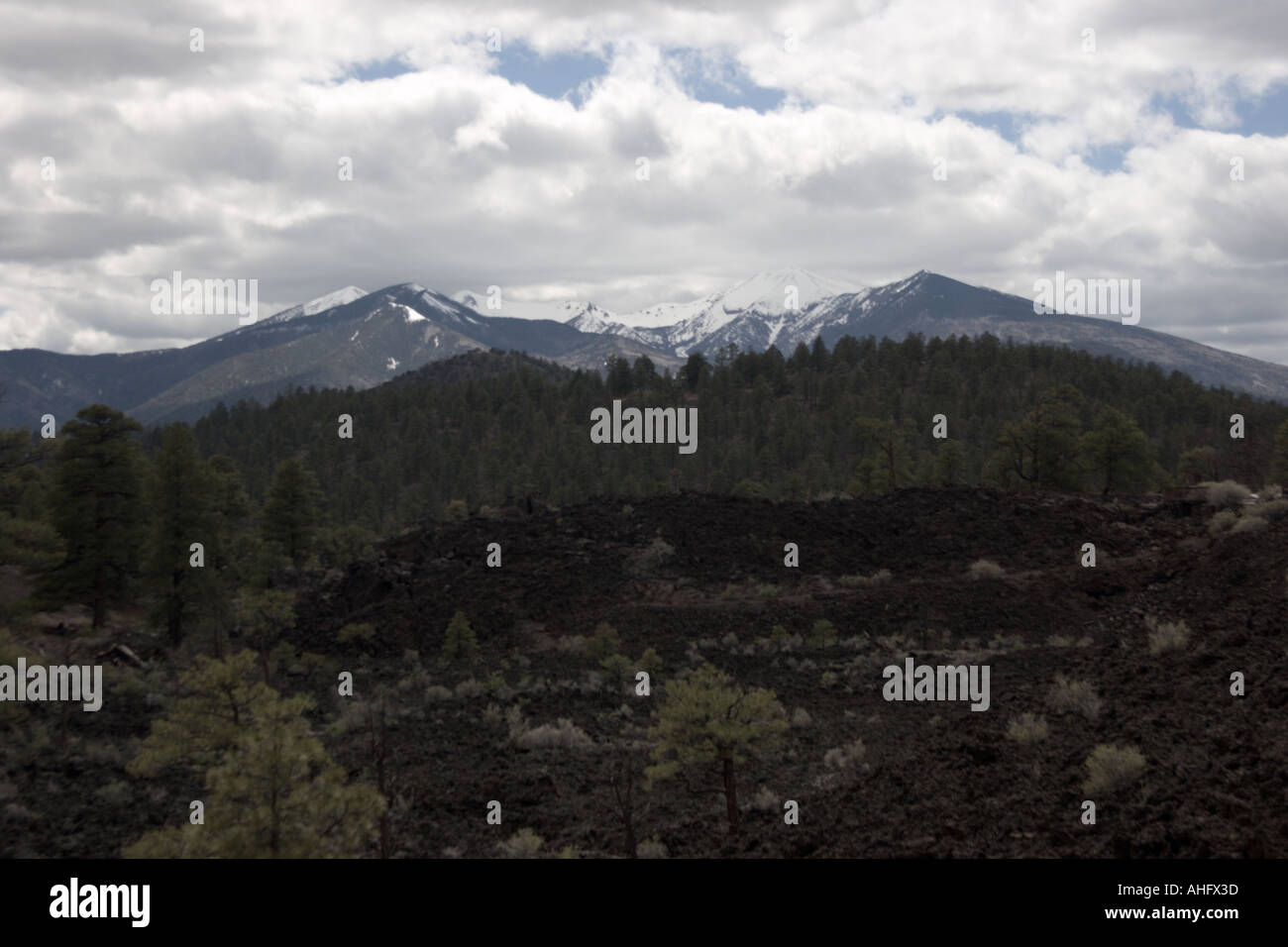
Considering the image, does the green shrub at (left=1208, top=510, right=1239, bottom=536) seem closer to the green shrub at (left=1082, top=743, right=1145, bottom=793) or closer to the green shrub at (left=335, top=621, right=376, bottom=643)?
the green shrub at (left=1082, top=743, right=1145, bottom=793)

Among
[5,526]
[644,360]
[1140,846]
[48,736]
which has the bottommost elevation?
[48,736]

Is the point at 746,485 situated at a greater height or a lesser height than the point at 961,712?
greater

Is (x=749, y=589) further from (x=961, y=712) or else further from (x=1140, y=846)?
→ (x=1140, y=846)

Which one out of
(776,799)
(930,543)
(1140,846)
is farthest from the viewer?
(930,543)

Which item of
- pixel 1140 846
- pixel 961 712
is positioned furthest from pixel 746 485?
pixel 1140 846

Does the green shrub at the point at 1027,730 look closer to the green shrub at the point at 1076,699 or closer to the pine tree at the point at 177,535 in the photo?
the green shrub at the point at 1076,699

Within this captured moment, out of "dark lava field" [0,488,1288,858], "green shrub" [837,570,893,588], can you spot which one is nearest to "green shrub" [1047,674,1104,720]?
"dark lava field" [0,488,1288,858]

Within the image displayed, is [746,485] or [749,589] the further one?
[746,485]

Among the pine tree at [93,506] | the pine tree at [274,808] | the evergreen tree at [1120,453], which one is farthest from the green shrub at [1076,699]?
the evergreen tree at [1120,453]
